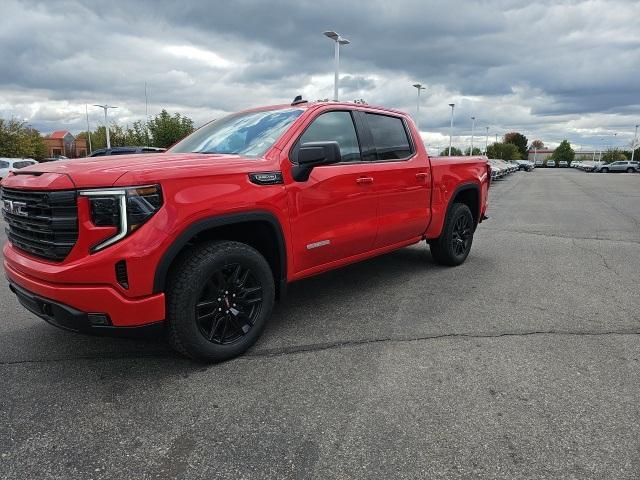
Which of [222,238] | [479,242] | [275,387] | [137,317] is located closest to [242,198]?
[222,238]

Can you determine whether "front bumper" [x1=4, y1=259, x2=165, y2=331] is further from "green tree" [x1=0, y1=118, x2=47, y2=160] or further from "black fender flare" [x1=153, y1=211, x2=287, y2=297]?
"green tree" [x1=0, y1=118, x2=47, y2=160]

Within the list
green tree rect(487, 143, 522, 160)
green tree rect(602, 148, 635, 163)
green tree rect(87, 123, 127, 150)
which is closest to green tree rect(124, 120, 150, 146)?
green tree rect(87, 123, 127, 150)

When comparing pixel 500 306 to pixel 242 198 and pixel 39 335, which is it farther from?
pixel 39 335

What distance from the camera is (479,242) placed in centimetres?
834

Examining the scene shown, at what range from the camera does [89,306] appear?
2.95m

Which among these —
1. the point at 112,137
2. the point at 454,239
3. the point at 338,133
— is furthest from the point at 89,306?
the point at 112,137

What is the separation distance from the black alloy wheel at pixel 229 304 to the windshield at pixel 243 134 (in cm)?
97

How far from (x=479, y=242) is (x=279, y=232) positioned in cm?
546

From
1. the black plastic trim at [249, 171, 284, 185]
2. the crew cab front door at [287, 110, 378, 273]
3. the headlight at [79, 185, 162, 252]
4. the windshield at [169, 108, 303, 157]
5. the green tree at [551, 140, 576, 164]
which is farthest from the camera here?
the green tree at [551, 140, 576, 164]

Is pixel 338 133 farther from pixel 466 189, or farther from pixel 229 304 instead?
pixel 466 189

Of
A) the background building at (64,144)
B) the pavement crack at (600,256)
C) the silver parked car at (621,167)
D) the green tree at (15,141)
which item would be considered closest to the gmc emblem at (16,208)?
the pavement crack at (600,256)

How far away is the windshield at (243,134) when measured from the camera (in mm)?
4031

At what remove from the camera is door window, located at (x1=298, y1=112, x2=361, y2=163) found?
13.8 feet

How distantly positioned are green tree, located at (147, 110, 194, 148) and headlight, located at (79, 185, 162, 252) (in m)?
48.1
